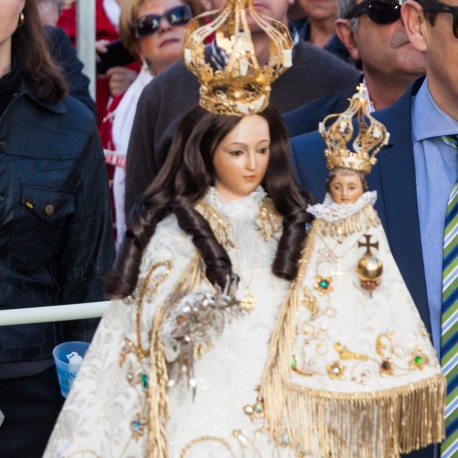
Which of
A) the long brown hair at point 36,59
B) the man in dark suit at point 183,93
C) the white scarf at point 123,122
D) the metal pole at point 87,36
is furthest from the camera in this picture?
the metal pole at point 87,36

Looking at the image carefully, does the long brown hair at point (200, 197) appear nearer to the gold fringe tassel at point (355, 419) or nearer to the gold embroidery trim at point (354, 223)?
the gold embroidery trim at point (354, 223)

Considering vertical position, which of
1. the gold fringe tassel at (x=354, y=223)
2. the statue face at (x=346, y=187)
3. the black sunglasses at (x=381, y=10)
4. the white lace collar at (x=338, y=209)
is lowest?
the gold fringe tassel at (x=354, y=223)

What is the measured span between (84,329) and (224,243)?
3.33 feet

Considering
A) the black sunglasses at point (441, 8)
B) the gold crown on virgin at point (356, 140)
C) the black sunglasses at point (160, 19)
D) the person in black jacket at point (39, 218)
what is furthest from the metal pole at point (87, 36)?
the gold crown on virgin at point (356, 140)

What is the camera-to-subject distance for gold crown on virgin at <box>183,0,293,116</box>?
326cm

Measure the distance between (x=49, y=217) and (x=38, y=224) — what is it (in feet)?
0.13

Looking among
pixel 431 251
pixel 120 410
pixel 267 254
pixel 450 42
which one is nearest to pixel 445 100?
pixel 450 42

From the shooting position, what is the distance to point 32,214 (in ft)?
13.4

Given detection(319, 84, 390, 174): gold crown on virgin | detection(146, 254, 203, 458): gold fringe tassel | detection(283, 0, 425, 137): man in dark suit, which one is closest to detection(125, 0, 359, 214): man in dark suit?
detection(283, 0, 425, 137): man in dark suit

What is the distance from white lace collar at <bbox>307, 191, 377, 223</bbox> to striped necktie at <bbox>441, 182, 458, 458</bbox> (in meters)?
0.41

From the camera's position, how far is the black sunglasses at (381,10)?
4602 mm

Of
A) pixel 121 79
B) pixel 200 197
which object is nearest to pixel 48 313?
pixel 200 197

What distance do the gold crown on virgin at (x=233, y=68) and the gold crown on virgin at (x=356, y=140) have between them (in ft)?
0.60

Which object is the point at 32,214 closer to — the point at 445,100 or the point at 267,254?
the point at 267,254
